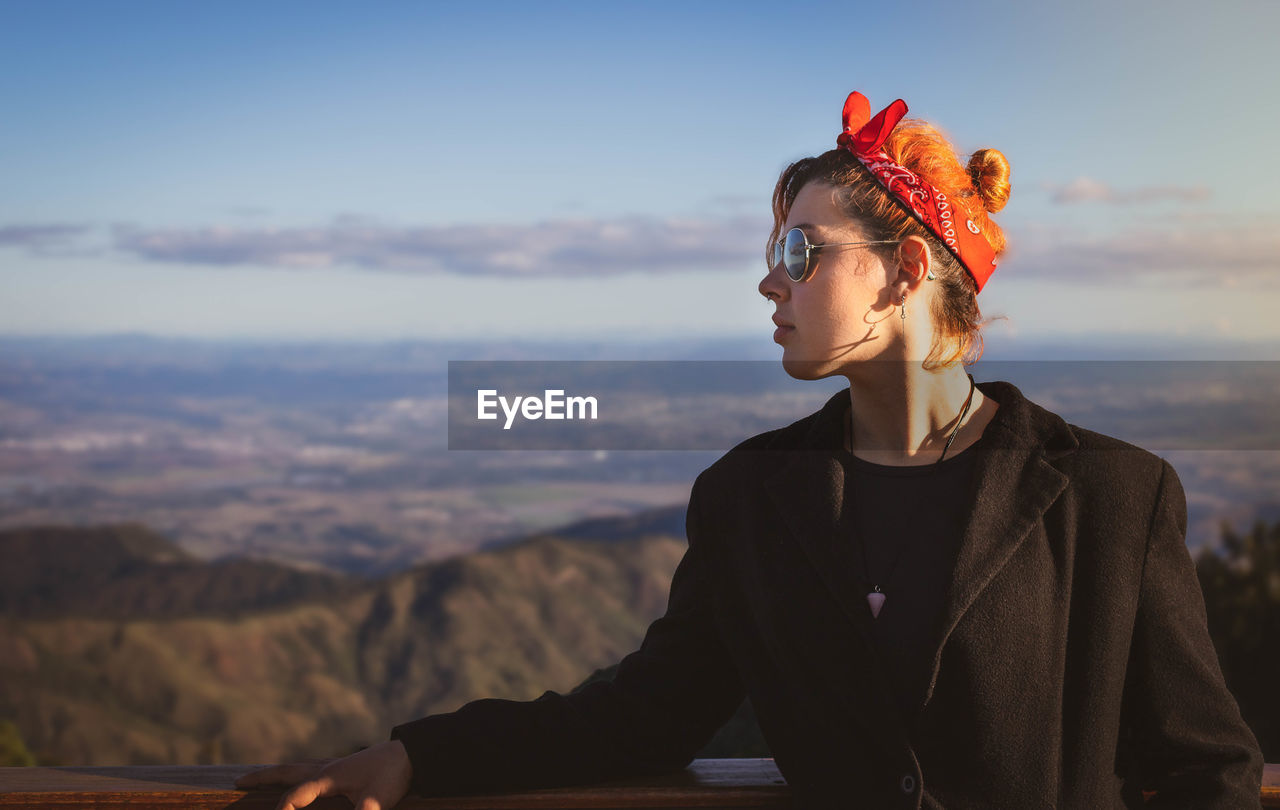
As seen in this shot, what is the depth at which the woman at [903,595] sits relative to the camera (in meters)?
1.72

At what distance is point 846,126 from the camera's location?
1.99m

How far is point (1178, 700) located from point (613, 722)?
910mm

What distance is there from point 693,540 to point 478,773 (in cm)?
56

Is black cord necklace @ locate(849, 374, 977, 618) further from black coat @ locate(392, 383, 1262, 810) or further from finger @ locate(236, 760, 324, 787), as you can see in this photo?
finger @ locate(236, 760, 324, 787)

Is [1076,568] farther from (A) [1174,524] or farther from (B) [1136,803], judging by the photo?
(B) [1136,803]

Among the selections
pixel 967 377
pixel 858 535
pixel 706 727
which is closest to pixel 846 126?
pixel 967 377

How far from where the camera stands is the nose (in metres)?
1.90

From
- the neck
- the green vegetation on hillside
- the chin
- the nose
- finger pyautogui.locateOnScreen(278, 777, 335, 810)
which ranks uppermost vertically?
the nose

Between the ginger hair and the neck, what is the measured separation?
0.04 meters

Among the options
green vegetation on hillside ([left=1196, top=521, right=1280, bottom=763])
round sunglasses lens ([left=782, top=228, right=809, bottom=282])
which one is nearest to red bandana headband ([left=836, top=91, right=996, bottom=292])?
round sunglasses lens ([left=782, top=228, right=809, bottom=282])

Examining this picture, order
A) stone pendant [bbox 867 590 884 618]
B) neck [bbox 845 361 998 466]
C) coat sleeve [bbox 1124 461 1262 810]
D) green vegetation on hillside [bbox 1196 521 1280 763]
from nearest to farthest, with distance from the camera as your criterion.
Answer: coat sleeve [bbox 1124 461 1262 810], stone pendant [bbox 867 590 884 618], neck [bbox 845 361 998 466], green vegetation on hillside [bbox 1196 521 1280 763]

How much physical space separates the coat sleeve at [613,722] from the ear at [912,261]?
56 cm

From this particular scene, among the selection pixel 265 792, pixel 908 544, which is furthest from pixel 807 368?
pixel 265 792

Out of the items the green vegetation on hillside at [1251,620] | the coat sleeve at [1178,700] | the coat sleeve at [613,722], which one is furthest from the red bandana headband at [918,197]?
the green vegetation on hillside at [1251,620]
